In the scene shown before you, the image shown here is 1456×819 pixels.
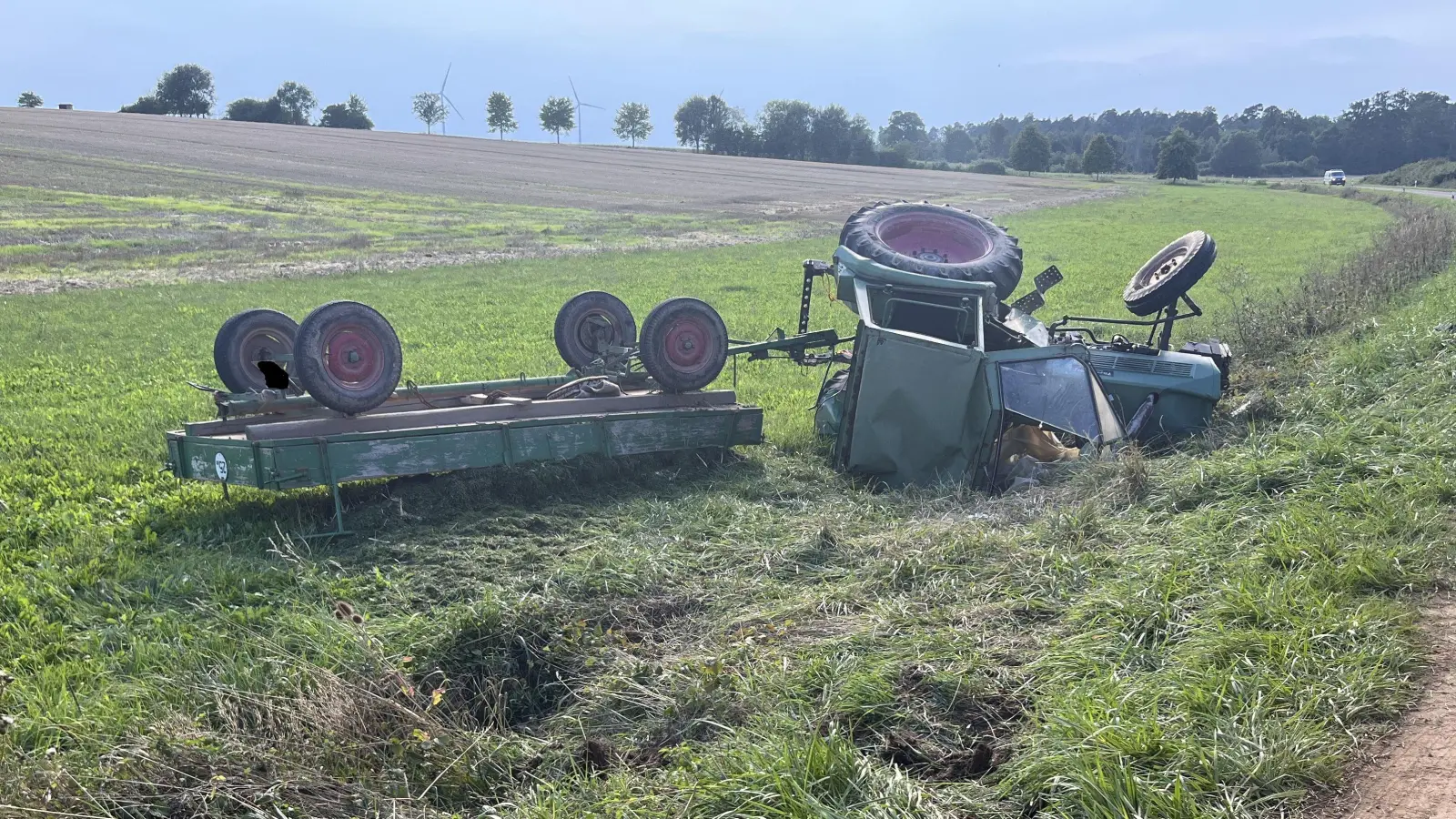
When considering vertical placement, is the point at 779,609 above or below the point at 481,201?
below

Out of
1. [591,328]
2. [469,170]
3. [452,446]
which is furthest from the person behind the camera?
[469,170]

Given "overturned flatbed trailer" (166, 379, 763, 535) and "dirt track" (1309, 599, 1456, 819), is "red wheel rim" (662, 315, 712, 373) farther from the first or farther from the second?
"dirt track" (1309, 599, 1456, 819)

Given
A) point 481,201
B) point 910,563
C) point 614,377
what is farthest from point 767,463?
point 481,201

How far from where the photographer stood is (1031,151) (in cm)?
9044

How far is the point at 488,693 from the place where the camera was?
13.6 ft

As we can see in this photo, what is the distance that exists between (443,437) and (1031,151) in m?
91.9

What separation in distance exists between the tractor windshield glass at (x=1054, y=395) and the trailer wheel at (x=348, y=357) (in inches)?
157

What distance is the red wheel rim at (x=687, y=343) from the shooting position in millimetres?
7598

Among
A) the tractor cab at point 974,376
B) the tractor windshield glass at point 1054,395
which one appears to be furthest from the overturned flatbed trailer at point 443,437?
the tractor windshield glass at point 1054,395

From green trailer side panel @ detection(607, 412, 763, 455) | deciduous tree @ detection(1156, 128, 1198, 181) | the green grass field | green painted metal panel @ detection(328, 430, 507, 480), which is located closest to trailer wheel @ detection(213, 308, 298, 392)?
the green grass field

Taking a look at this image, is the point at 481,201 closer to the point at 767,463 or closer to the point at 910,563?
the point at 767,463

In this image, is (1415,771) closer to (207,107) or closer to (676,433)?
(676,433)

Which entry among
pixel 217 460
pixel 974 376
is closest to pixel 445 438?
pixel 217 460

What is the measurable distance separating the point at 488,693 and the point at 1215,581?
3.08 m
